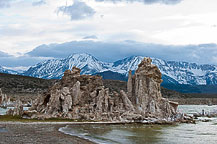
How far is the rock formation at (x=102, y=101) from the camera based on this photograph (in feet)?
213

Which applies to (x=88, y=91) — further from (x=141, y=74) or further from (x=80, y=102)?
(x=141, y=74)

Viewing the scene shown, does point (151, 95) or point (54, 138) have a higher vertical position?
point (151, 95)

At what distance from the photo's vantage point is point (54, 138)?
39375 millimetres

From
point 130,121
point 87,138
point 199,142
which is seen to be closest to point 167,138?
point 199,142

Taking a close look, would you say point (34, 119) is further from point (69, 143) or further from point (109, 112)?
point (69, 143)

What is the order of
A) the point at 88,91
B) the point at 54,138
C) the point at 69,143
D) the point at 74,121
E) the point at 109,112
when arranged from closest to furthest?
the point at 69,143 < the point at 54,138 < the point at 74,121 < the point at 109,112 < the point at 88,91

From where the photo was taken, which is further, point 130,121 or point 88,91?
point 88,91

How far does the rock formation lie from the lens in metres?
65.1

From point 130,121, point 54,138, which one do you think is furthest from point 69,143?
point 130,121

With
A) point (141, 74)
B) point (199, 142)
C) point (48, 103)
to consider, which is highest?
point (141, 74)

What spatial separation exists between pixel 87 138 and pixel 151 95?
103 feet

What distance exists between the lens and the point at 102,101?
219 feet

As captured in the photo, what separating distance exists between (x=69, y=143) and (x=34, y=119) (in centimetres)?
2775

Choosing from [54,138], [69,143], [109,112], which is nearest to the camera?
[69,143]
